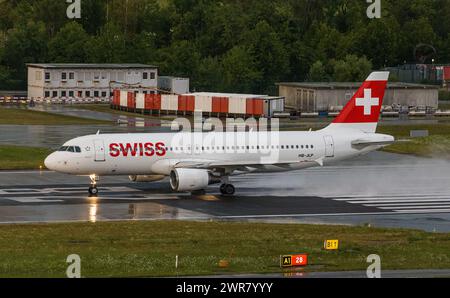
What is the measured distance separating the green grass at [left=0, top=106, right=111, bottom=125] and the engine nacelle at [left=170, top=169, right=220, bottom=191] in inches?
2110

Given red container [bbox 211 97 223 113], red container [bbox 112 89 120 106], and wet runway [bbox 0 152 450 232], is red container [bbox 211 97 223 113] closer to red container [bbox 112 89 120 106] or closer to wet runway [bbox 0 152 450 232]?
red container [bbox 112 89 120 106]

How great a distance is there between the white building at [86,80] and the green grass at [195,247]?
308 ft

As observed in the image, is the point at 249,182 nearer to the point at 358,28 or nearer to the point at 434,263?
the point at 434,263

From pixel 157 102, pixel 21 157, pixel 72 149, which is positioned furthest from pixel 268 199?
pixel 157 102

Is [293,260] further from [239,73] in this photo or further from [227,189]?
[239,73]

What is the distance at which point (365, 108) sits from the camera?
68.7 metres

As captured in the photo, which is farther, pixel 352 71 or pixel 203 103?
pixel 352 71

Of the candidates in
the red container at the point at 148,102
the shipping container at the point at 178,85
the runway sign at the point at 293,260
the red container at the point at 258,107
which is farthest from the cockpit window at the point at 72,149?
the shipping container at the point at 178,85

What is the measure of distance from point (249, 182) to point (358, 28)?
393 ft

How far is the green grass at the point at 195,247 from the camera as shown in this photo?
39562 mm

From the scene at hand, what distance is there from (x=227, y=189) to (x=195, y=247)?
19.1m

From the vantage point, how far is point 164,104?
417ft
